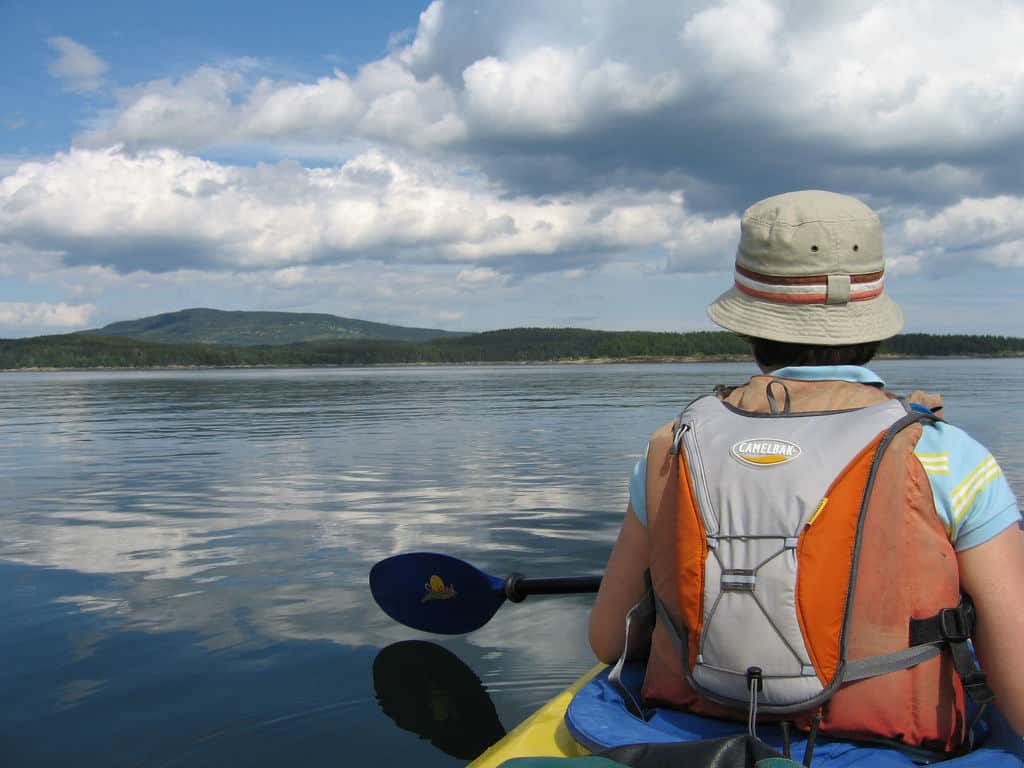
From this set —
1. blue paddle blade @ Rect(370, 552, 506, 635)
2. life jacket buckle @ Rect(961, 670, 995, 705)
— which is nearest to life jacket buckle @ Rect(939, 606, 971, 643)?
life jacket buckle @ Rect(961, 670, 995, 705)

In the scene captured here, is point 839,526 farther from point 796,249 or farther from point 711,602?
point 796,249

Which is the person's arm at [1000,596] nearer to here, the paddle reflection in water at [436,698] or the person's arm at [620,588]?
the person's arm at [620,588]


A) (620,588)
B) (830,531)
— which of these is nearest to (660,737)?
(620,588)

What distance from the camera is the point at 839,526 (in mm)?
2484

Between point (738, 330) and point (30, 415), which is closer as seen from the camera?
point (738, 330)

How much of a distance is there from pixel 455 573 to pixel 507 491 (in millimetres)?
8144

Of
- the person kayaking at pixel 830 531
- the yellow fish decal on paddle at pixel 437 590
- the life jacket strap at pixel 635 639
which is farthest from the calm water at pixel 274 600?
the person kayaking at pixel 830 531

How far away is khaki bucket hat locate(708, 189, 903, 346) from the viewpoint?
9.06 ft

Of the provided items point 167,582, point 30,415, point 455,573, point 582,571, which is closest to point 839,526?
point 455,573

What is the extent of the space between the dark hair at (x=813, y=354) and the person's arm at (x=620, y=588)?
65cm

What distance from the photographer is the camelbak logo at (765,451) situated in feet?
8.23

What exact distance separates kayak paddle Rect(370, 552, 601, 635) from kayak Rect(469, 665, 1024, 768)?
8.83 ft

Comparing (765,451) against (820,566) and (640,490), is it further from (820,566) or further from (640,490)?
(640,490)

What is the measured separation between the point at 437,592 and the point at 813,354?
14.6 ft
